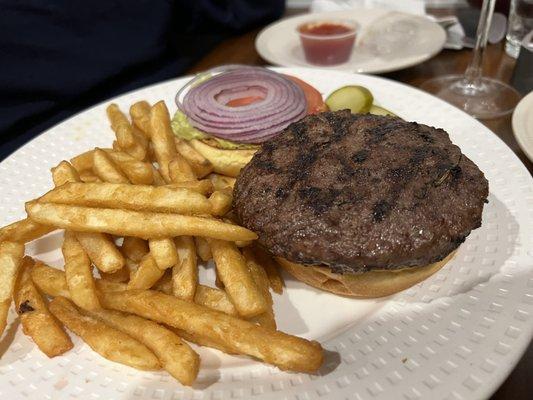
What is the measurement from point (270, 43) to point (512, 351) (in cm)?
317

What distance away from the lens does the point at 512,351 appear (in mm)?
1481

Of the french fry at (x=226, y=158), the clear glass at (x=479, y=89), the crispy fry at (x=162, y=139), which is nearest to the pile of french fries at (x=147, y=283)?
the crispy fry at (x=162, y=139)

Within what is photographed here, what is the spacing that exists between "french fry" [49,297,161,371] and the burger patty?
558mm

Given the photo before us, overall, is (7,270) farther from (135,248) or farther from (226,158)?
(226,158)

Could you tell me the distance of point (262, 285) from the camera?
5.95 ft

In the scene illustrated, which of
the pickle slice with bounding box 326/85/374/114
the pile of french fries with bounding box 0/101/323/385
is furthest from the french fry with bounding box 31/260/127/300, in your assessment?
Answer: the pickle slice with bounding box 326/85/374/114

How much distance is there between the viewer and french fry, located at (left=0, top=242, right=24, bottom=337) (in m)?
1.71

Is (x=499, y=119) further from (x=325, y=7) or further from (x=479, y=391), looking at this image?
(x=325, y=7)

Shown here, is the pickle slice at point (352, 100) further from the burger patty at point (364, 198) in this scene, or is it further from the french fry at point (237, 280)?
the french fry at point (237, 280)

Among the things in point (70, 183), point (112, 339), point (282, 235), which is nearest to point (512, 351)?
point (282, 235)

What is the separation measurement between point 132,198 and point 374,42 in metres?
2.83

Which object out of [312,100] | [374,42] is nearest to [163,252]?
[312,100]

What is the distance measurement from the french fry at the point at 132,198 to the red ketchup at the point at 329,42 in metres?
2.27

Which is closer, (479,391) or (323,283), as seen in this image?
(479,391)
